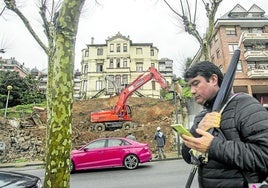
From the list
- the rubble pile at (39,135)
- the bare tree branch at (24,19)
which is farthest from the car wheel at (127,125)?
the bare tree branch at (24,19)

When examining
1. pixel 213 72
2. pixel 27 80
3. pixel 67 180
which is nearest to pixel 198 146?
pixel 213 72

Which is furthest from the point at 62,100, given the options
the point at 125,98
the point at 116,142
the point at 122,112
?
the point at 122,112

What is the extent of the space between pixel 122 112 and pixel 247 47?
71.0ft

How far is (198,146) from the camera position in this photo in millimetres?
1610

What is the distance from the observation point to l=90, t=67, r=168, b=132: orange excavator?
67.7 feet

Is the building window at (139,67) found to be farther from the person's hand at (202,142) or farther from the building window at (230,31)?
the person's hand at (202,142)

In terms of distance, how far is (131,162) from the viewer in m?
11.3

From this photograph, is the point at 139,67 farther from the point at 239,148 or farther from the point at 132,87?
the point at 239,148

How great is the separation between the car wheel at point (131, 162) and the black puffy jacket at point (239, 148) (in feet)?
32.1

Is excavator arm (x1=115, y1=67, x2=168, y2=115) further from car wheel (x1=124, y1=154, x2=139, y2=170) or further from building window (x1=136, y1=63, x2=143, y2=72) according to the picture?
building window (x1=136, y1=63, x2=143, y2=72)

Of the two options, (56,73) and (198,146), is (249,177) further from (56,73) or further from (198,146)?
(56,73)

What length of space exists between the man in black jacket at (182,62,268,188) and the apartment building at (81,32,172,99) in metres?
48.1

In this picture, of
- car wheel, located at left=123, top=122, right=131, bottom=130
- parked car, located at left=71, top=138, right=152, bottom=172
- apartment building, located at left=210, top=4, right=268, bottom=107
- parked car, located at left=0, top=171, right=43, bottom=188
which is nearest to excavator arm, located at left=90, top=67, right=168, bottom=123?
car wheel, located at left=123, top=122, right=131, bottom=130

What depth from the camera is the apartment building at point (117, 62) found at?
50.9 meters
